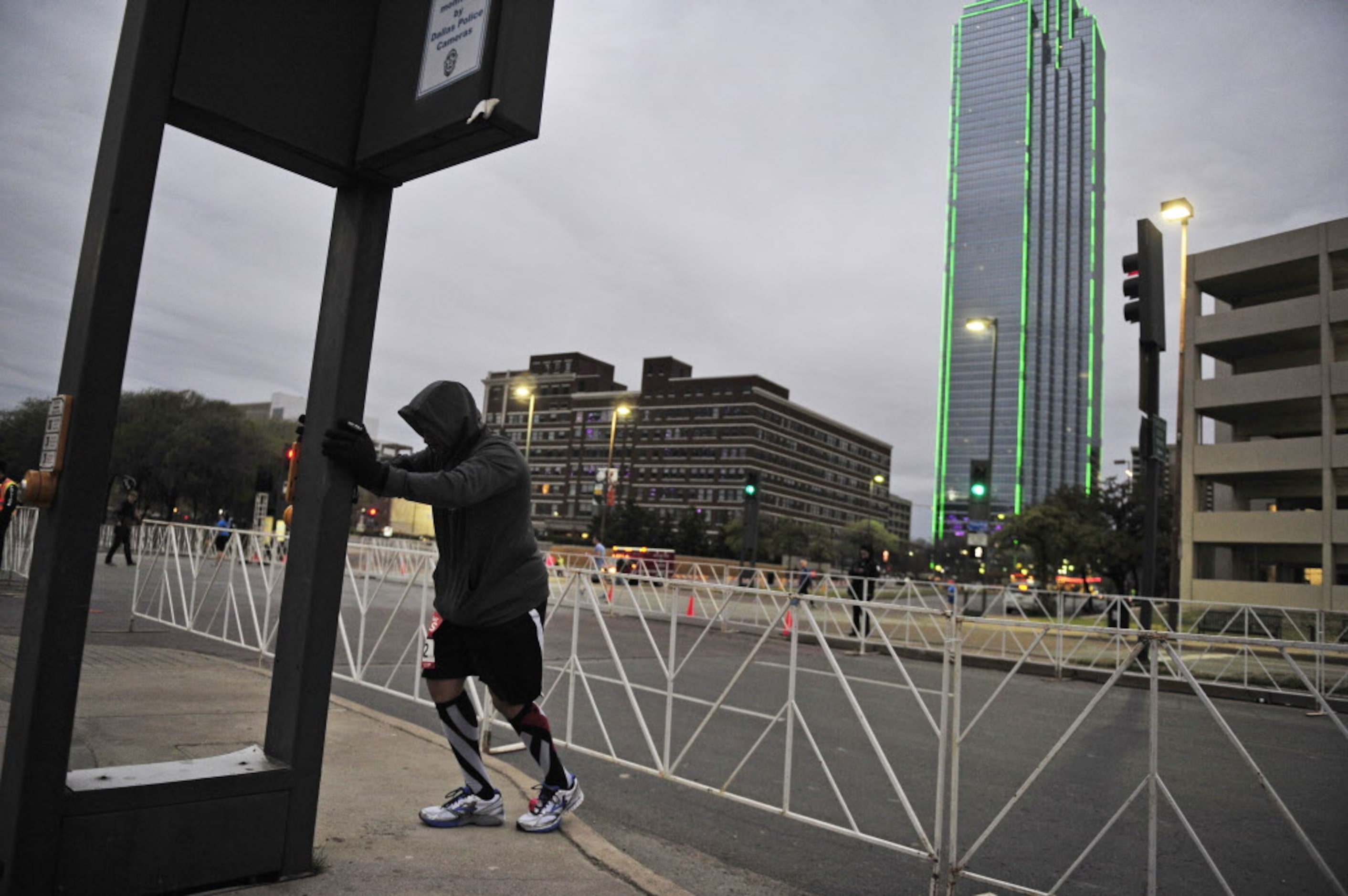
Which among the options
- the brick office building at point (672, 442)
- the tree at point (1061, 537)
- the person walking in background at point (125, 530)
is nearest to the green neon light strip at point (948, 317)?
the brick office building at point (672, 442)

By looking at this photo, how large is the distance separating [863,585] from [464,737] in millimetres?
13481

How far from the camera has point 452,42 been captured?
3.08 metres

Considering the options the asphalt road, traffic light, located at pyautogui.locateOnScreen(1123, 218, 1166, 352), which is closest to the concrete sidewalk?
the asphalt road

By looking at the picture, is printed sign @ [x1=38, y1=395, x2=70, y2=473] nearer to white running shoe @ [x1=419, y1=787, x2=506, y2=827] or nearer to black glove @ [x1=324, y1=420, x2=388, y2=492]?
black glove @ [x1=324, y1=420, x2=388, y2=492]

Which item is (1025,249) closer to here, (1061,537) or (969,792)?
(1061,537)

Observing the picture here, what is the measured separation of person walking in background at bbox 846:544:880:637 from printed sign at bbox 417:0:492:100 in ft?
41.5

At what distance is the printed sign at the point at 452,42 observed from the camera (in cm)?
295

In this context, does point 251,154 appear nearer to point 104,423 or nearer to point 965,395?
point 104,423

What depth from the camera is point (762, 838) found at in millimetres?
4531

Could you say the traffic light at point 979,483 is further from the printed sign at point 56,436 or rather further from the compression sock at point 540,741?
the printed sign at point 56,436

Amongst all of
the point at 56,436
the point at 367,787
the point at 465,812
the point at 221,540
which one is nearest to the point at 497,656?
the point at 465,812

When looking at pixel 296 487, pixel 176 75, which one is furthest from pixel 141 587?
pixel 176 75

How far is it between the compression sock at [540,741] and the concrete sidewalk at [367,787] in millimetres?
238

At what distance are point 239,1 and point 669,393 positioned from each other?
12144 cm
